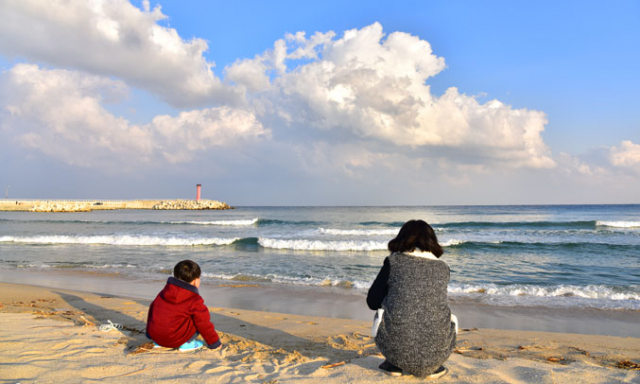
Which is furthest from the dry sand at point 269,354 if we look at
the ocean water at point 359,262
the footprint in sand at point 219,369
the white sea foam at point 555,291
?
the white sea foam at point 555,291

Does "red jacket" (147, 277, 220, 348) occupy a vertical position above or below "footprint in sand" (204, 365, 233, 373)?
above

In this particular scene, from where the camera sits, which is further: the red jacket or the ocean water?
the ocean water

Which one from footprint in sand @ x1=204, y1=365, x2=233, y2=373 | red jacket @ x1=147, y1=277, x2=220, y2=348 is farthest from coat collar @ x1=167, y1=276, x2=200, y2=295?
footprint in sand @ x1=204, y1=365, x2=233, y2=373

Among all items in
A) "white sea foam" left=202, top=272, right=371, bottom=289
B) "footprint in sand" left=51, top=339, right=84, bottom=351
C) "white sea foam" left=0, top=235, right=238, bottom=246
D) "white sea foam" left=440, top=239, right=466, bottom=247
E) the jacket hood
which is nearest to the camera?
the jacket hood

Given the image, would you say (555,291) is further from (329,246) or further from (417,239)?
(329,246)

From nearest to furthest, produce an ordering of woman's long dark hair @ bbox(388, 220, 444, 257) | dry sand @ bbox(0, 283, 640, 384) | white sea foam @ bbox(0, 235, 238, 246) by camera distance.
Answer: woman's long dark hair @ bbox(388, 220, 444, 257)
dry sand @ bbox(0, 283, 640, 384)
white sea foam @ bbox(0, 235, 238, 246)

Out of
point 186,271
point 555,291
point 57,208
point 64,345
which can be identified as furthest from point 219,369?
point 57,208

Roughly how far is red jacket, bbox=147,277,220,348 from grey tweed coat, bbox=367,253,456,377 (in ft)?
6.37

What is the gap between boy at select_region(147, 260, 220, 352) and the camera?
381cm

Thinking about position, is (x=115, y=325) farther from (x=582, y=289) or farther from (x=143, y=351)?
(x=582, y=289)

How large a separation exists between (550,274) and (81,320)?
11.6 meters

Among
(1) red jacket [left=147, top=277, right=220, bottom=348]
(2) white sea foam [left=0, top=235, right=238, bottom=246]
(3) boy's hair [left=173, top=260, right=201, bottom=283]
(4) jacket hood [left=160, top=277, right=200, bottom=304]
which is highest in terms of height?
(3) boy's hair [left=173, top=260, right=201, bottom=283]

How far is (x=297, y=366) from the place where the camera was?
11.8ft

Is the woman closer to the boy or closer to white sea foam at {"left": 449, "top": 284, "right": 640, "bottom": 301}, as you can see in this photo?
the boy
